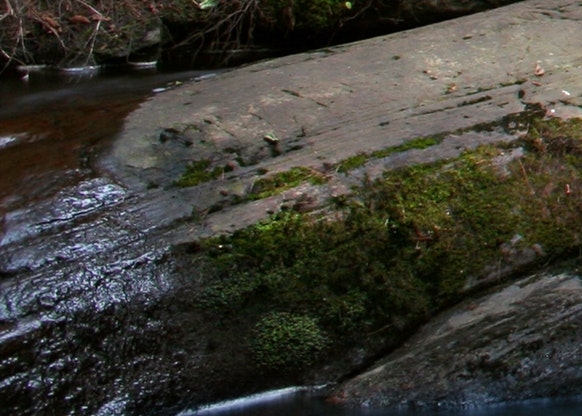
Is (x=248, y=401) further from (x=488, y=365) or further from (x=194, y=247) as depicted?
(x=488, y=365)

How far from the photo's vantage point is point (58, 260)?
356cm

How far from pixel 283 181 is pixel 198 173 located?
1.22 ft

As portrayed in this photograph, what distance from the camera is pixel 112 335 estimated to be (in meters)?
3.52

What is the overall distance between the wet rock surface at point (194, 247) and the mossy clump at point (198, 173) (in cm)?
3

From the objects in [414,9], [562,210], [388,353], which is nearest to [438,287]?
[388,353]

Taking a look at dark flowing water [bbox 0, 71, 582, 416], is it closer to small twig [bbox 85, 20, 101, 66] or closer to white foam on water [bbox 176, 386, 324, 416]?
white foam on water [bbox 176, 386, 324, 416]

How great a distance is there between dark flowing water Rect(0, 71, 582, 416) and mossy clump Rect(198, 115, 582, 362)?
1.16ft

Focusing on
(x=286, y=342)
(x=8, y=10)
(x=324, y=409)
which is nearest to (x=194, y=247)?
(x=286, y=342)

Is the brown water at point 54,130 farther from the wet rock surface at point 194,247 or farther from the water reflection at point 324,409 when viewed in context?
the water reflection at point 324,409

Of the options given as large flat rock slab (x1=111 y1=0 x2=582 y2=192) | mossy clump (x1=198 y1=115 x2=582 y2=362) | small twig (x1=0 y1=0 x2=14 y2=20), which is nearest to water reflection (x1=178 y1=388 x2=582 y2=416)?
mossy clump (x1=198 y1=115 x2=582 y2=362)

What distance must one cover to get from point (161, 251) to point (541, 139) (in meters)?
1.81

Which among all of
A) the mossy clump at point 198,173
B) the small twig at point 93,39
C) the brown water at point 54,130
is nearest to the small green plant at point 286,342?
the mossy clump at point 198,173

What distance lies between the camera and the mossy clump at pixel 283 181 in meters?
3.89

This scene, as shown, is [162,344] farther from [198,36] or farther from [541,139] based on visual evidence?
[198,36]
